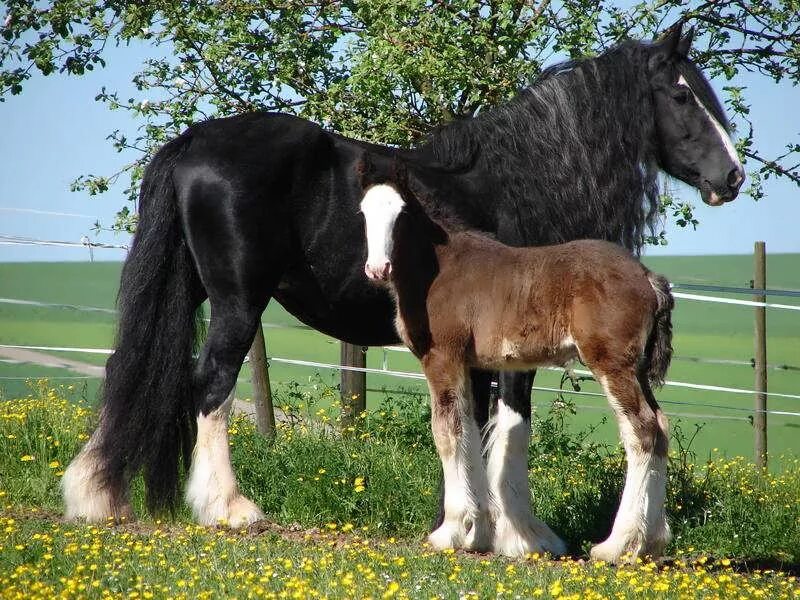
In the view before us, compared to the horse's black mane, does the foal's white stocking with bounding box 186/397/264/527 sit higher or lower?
lower

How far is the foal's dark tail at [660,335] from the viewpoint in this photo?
4.75 metres

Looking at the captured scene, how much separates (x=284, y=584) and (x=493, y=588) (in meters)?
0.91

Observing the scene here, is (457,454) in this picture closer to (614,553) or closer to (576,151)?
(614,553)

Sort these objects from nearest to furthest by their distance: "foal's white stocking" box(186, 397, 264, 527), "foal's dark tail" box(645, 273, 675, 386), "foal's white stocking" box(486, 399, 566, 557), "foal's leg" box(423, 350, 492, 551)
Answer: "foal's dark tail" box(645, 273, 675, 386), "foal's leg" box(423, 350, 492, 551), "foal's white stocking" box(486, 399, 566, 557), "foal's white stocking" box(186, 397, 264, 527)

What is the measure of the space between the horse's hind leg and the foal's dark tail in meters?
2.16

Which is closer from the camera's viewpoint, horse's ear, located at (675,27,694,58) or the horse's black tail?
the horse's black tail

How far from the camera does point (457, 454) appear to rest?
490cm

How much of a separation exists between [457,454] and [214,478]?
1459mm

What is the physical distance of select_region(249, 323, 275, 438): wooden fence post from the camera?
8422 millimetres

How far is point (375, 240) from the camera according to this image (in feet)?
15.8

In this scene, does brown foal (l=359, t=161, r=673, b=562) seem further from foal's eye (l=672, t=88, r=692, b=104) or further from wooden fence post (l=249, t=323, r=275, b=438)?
wooden fence post (l=249, t=323, r=275, b=438)

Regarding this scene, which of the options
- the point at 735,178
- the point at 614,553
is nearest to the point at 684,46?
the point at 735,178

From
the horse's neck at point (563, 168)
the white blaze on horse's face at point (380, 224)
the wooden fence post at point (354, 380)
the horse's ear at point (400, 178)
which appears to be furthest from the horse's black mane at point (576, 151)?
the wooden fence post at point (354, 380)

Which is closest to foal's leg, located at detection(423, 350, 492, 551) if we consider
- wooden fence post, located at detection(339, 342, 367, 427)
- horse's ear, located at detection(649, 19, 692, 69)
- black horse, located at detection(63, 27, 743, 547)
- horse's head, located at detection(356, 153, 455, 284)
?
black horse, located at detection(63, 27, 743, 547)
